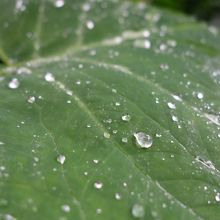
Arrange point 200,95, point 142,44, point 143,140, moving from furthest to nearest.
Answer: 1. point 142,44
2. point 200,95
3. point 143,140

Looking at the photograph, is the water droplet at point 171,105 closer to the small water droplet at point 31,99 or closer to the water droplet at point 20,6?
the small water droplet at point 31,99

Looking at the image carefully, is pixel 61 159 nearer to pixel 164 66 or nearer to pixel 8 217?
pixel 8 217

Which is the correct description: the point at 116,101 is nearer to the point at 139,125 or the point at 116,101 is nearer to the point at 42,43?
the point at 139,125

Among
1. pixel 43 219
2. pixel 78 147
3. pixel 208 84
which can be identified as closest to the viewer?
pixel 43 219

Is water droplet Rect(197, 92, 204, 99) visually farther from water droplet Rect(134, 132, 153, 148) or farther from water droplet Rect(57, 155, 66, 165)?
water droplet Rect(57, 155, 66, 165)

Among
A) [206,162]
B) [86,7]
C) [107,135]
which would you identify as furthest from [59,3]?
[206,162]

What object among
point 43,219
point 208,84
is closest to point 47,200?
point 43,219
